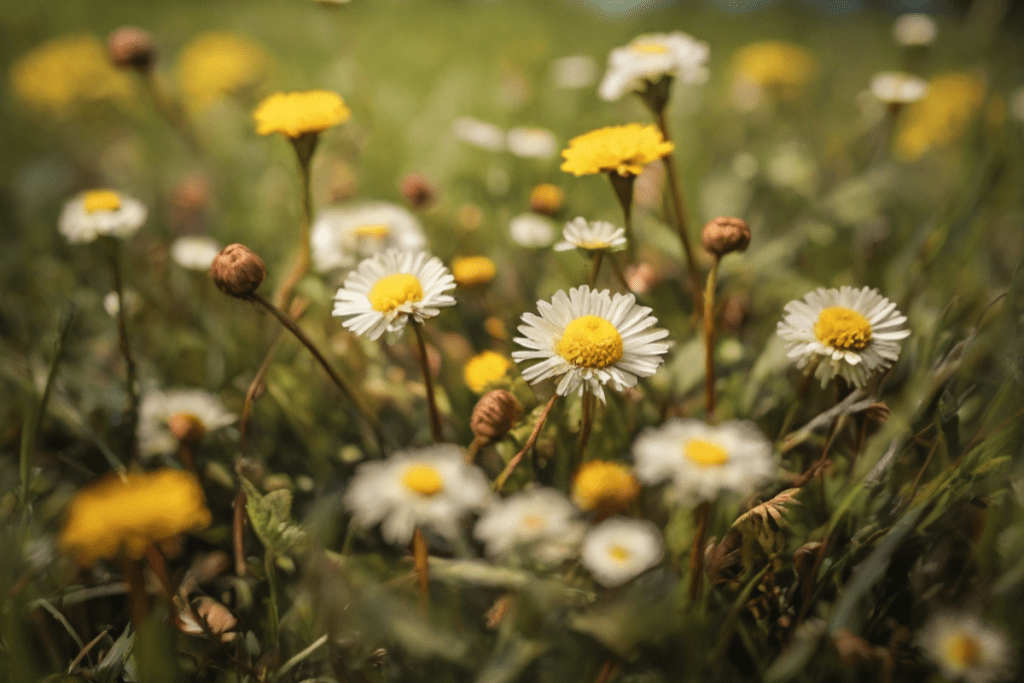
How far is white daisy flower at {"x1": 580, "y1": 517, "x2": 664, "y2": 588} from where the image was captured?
1.73ft

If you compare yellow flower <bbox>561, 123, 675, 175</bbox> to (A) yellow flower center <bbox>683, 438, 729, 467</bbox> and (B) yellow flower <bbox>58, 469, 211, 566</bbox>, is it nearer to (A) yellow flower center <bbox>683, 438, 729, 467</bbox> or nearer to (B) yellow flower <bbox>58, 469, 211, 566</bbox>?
(A) yellow flower center <bbox>683, 438, 729, 467</bbox>

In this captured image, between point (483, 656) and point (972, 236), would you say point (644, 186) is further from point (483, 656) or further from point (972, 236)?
point (483, 656)

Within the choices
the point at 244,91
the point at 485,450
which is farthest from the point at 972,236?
the point at 244,91

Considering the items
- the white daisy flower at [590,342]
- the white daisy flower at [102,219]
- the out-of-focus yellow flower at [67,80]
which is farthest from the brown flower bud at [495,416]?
the out-of-focus yellow flower at [67,80]

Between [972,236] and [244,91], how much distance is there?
1.50 metres

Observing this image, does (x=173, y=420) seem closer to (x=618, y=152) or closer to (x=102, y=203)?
(x=102, y=203)

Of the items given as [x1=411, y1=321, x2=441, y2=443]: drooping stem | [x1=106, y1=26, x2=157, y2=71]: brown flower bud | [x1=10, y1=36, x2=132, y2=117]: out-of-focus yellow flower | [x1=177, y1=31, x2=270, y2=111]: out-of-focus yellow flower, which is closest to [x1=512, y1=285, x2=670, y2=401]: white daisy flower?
[x1=411, y1=321, x2=441, y2=443]: drooping stem

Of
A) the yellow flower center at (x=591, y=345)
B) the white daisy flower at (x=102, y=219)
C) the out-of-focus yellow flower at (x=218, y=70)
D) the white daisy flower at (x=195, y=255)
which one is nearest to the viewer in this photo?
the yellow flower center at (x=591, y=345)

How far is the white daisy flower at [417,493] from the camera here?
1.70ft

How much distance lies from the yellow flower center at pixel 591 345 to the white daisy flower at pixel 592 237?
4.3 inches

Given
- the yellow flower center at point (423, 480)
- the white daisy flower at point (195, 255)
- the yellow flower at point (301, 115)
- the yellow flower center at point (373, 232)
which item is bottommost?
Result: the white daisy flower at point (195, 255)

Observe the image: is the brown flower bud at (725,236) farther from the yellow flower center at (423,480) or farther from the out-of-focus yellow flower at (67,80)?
the out-of-focus yellow flower at (67,80)

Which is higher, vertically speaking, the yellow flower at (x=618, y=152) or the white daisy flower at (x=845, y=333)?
the yellow flower at (x=618, y=152)

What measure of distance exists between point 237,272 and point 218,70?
4.40 ft
